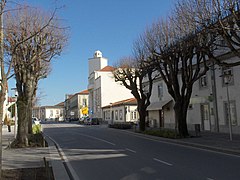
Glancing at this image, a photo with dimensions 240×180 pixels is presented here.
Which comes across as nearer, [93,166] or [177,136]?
[93,166]

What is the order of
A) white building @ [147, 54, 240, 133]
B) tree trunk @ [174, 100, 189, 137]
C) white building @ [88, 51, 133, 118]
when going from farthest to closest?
white building @ [88, 51, 133, 118]
white building @ [147, 54, 240, 133]
tree trunk @ [174, 100, 189, 137]

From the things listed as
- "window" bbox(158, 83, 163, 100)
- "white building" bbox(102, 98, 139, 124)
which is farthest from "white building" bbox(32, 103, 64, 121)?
"window" bbox(158, 83, 163, 100)

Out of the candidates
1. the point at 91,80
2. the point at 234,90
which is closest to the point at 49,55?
the point at 234,90

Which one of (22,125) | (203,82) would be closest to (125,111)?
(203,82)

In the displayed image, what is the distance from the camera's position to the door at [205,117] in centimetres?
2455

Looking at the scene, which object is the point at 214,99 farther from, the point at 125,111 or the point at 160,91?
the point at 125,111

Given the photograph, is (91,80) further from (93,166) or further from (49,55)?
(93,166)

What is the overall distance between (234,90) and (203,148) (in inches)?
323

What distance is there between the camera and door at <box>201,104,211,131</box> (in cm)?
2455

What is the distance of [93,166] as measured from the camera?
10125 mm

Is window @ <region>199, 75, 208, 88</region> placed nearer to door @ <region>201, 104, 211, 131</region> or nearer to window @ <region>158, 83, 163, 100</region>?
door @ <region>201, 104, 211, 131</region>

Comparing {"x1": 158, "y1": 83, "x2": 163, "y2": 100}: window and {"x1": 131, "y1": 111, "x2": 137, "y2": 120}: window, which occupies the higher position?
{"x1": 158, "y1": 83, "x2": 163, "y2": 100}: window

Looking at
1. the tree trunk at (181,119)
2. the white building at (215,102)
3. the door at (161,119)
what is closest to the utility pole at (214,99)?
the white building at (215,102)

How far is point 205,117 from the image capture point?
25.2m
